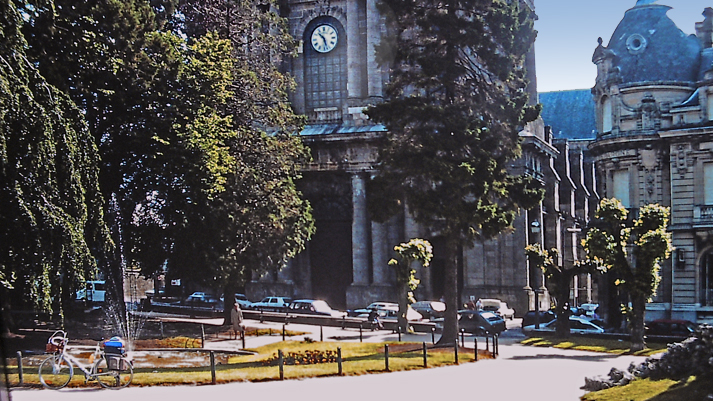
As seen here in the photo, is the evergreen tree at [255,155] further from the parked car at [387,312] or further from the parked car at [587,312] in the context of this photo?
the parked car at [587,312]

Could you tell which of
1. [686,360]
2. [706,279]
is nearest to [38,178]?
[686,360]

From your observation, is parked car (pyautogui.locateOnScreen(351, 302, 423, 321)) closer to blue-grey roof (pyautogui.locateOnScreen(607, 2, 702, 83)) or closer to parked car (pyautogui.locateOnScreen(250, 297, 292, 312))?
parked car (pyautogui.locateOnScreen(250, 297, 292, 312))

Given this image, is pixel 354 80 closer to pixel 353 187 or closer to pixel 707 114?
pixel 353 187

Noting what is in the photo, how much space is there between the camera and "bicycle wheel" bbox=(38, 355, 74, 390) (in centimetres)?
1952

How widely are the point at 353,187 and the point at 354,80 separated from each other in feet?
24.5

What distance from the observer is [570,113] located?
79125 mm

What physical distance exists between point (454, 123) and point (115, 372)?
658 inches

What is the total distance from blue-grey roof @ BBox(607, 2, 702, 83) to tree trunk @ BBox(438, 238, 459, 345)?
70.3 feet

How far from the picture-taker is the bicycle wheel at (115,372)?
2012cm

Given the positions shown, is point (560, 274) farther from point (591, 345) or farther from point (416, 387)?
point (416, 387)

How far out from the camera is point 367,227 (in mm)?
58344

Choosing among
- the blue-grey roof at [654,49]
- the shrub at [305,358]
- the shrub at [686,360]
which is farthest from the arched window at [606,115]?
the shrub at [686,360]

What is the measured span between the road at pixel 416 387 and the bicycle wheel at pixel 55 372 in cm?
36

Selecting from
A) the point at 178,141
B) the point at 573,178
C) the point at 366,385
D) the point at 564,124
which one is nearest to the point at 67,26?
the point at 178,141
